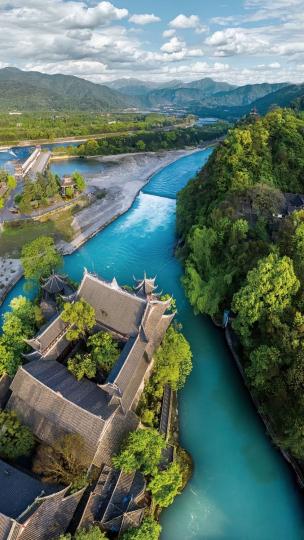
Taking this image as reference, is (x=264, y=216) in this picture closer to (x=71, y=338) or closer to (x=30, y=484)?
(x=71, y=338)

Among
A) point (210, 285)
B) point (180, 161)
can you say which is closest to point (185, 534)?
point (210, 285)

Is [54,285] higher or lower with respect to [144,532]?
higher

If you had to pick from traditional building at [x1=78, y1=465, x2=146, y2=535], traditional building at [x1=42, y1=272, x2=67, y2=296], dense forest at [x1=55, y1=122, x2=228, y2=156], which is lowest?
traditional building at [x1=78, y1=465, x2=146, y2=535]

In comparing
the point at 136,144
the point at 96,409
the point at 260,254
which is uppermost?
the point at 136,144

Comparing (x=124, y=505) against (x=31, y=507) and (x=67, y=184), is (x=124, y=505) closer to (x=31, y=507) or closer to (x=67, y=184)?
(x=31, y=507)

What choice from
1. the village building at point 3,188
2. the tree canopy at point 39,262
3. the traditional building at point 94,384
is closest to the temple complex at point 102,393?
the traditional building at point 94,384

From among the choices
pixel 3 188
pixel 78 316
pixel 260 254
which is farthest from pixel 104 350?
pixel 3 188

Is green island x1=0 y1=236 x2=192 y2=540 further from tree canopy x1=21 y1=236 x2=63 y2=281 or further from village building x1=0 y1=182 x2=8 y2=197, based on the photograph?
village building x1=0 y1=182 x2=8 y2=197

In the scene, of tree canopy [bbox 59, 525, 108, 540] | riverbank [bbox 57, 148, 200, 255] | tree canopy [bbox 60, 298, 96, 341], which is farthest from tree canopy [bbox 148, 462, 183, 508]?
riverbank [bbox 57, 148, 200, 255]
